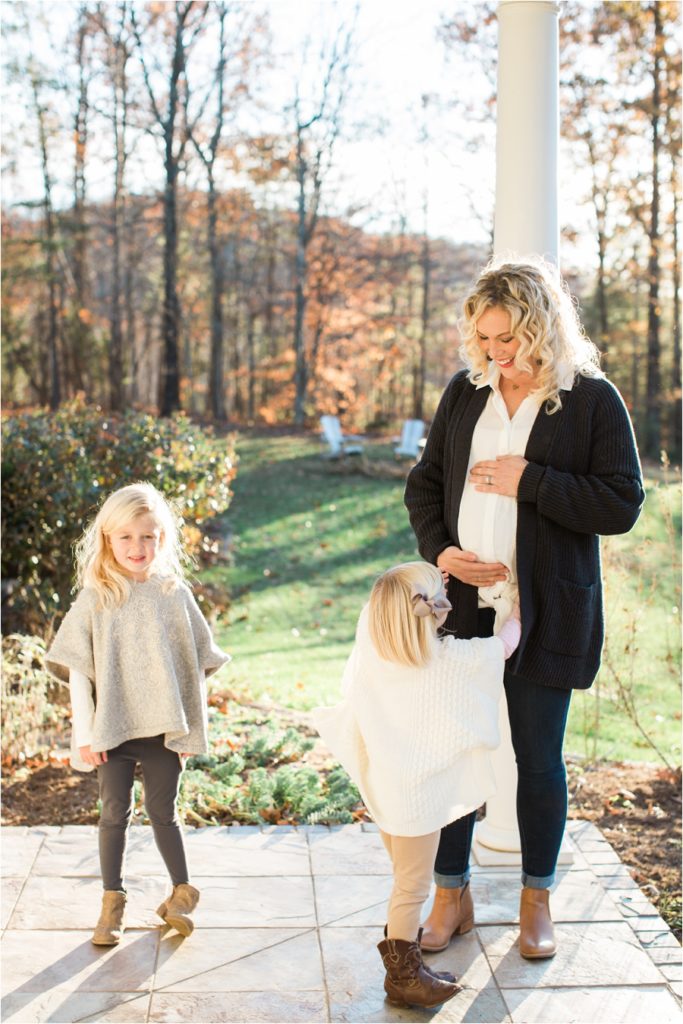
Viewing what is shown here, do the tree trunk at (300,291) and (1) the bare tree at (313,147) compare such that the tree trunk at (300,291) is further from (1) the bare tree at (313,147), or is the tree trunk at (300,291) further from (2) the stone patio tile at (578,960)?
(2) the stone patio tile at (578,960)

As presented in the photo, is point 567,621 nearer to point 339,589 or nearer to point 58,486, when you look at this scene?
point 58,486

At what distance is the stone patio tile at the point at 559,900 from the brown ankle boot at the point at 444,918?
5.6 inches

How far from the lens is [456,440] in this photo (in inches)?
112

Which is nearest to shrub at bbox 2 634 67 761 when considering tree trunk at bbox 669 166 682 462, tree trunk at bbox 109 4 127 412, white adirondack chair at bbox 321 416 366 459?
white adirondack chair at bbox 321 416 366 459

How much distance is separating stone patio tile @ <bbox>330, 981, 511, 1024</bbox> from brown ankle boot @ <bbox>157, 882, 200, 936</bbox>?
0.49 meters

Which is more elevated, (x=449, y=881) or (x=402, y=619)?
(x=402, y=619)

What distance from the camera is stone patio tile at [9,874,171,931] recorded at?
118 inches

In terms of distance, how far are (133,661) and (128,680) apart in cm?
Answer: 5

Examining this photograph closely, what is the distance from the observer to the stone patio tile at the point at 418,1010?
253cm

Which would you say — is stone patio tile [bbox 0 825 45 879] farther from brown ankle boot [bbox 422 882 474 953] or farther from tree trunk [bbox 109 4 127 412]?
tree trunk [bbox 109 4 127 412]

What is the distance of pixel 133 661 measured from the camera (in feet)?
9.75


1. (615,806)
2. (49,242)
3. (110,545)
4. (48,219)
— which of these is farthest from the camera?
(48,219)

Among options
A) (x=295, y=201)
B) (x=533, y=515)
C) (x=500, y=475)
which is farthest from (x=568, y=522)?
(x=295, y=201)

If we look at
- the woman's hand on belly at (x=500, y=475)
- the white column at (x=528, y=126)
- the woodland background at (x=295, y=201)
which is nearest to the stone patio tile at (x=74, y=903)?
the woman's hand on belly at (x=500, y=475)
